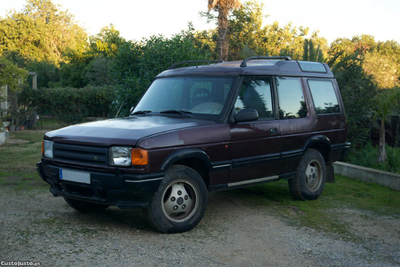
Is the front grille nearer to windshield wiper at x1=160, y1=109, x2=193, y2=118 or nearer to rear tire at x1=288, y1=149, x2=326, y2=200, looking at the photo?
windshield wiper at x1=160, y1=109, x2=193, y2=118

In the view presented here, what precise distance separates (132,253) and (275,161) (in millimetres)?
2860

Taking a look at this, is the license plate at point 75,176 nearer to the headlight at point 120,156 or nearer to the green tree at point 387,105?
the headlight at point 120,156

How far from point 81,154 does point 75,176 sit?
10.6 inches

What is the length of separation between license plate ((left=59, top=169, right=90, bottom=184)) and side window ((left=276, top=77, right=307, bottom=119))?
10.1ft

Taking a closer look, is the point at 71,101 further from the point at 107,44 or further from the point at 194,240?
the point at 194,240

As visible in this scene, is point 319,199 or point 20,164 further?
point 20,164

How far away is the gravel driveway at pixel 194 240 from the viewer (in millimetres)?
4660

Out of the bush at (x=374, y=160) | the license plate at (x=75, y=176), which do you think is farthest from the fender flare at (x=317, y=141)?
the license plate at (x=75, y=176)

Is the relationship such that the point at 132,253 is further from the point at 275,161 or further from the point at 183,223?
the point at 275,161

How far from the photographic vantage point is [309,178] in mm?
7734

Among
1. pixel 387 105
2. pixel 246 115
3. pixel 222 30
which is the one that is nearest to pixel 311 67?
pixel 246 115

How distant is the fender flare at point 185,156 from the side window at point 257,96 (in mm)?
929

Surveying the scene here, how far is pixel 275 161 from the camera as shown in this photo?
6.85m

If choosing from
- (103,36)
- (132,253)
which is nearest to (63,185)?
(132,253)
